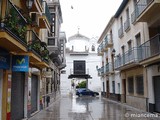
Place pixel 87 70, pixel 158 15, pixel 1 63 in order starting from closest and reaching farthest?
pixel 1 63
pixel 158 15
pixel 87 70

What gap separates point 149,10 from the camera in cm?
1396

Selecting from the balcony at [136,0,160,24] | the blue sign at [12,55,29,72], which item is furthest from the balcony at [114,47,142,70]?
the blue sign at [12,55,29,72]

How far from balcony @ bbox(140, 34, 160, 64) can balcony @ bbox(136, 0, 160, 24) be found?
A: 1.26 meters

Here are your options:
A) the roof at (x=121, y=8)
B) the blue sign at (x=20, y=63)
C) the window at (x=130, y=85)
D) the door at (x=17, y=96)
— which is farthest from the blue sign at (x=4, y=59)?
the roof at (x=121, y=8)

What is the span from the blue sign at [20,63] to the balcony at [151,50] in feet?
23.8

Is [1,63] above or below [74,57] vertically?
below

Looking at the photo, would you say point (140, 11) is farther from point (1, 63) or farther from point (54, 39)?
point (1, 63)

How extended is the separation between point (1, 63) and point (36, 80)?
25.1 ft

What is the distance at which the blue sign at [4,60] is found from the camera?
Result: 8.90 m

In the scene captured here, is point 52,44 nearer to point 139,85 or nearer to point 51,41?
point 51,41

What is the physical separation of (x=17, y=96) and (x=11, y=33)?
481cm

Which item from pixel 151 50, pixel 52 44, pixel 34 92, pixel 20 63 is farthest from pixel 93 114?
Answer: pixel 52 44

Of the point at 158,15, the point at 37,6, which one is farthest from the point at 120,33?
the point at 37,6

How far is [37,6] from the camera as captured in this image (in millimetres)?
13062
